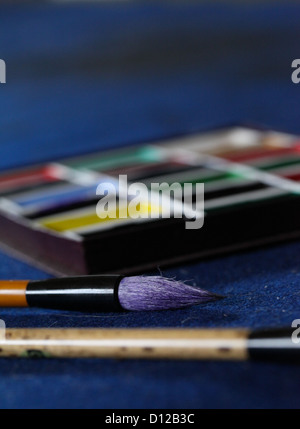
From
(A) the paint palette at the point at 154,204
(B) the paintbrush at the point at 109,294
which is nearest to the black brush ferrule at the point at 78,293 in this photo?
(B) the paintbrush at the point at 109,294

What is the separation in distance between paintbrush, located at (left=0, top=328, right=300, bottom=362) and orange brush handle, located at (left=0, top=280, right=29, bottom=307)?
9 cm

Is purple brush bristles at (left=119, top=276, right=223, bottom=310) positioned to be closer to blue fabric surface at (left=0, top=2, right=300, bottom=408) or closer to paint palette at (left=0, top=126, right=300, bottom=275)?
blue fabric surface at (left=0, top=2, right=300, bottom=408)

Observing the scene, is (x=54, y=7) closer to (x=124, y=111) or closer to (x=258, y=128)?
(x=124, y=111)

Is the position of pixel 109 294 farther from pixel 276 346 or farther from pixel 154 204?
pixel 154 204

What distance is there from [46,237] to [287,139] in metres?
0.55

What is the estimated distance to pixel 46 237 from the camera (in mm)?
995

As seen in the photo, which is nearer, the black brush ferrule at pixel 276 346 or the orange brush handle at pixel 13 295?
the black brush ferrule at pixel 276 346

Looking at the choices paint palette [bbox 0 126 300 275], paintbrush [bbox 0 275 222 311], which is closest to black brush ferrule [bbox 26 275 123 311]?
paintbrush [bbox 0 275 222 311]

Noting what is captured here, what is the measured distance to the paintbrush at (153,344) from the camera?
2.24 ft

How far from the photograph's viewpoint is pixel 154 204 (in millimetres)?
1114

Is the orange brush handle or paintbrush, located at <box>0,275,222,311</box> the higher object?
the orange brush handle

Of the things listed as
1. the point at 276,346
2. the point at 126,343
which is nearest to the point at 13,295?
the point at 126,343

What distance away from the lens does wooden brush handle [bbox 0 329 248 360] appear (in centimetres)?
69

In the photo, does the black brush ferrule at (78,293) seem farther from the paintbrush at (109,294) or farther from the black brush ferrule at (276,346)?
the black brush ferrule at (276,346)
